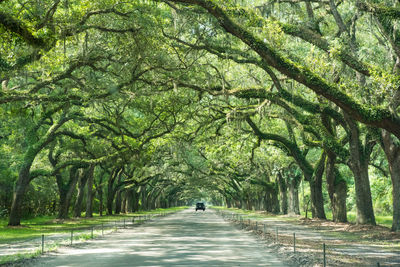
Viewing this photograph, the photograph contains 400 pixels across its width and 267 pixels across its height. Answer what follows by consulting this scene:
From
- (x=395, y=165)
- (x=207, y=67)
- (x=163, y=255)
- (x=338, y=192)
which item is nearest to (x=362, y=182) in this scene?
(x=395, y=165)

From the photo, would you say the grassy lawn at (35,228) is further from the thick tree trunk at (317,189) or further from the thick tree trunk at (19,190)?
the thick tree trunk at (317,189)

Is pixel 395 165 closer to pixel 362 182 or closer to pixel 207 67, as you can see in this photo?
pixel 362 182

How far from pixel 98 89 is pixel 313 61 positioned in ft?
27.8

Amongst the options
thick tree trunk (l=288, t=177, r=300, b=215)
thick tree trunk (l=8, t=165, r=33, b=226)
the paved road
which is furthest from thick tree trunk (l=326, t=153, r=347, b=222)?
thick tree trunk (l=8, t=165, r=33, b=226)

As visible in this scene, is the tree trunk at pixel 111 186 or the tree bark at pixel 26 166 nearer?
the tree bark at pixel 26 166

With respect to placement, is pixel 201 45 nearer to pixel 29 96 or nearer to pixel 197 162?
pixel 29 96

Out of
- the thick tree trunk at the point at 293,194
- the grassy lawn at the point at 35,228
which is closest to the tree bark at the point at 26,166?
the grassy lawn at the point at 35,228

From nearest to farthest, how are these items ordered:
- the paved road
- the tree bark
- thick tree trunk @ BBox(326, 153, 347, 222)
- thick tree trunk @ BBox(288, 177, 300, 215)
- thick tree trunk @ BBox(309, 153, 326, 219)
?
the paved road
the tree bark
thick tree trunk @ BBox(326, 153, 347, 222)
thick tree trunk @ BBox(309, 153, 326, 219)
thick tree trunk @ BBox(288, 177, 300, 215)

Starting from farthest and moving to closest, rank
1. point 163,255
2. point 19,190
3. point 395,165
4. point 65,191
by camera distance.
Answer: point 65,191, point 19,190, point 395,165, point 163,255

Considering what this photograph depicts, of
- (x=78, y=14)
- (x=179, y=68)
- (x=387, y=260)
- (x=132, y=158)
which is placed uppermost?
Answer: (x=78, y=14)

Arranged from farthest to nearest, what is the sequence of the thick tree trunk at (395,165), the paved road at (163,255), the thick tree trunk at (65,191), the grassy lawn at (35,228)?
the thick tree trunk at (65,191) < the grassy lawn at (35,228) < the thick tree trunk at (395,165) < the paved road at (163,255)

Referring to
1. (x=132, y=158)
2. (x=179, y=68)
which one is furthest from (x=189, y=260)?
(x=132, y=158)

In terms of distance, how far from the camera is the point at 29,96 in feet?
48.7

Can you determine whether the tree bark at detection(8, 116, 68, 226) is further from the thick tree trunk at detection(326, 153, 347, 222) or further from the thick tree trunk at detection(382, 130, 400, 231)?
the thick tree trunk at detection(382, 130, 400, 231)
